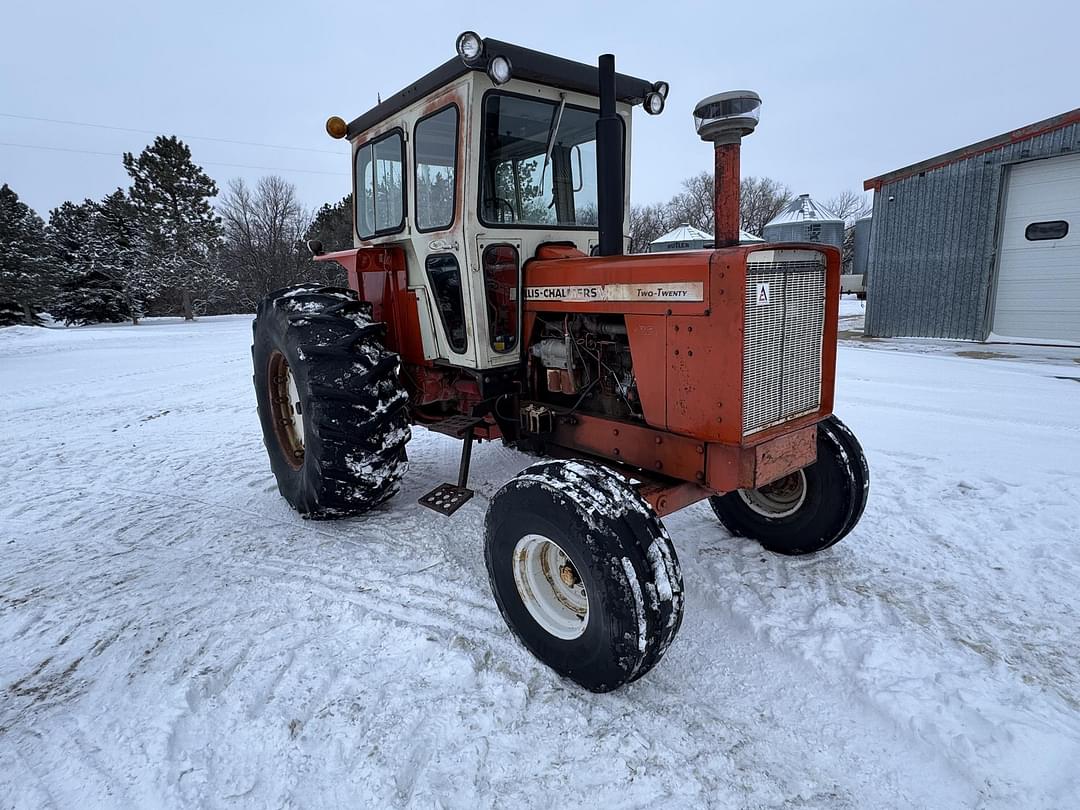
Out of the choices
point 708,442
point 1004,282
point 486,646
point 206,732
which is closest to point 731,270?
point 708,442

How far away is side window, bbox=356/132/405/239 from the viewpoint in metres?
3.77

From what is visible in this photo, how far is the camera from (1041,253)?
10.3 metres

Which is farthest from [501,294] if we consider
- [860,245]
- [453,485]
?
[860,245]

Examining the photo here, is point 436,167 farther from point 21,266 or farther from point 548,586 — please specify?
point 21,266

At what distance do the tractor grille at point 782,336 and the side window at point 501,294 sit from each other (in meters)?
1.44

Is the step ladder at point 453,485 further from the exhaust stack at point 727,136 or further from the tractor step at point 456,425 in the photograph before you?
the exhaust stack at point 727,136

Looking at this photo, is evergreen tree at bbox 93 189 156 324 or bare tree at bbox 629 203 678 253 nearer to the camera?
evergreen tree at bbox 93 189 156 324

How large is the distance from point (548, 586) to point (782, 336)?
58.6 inches

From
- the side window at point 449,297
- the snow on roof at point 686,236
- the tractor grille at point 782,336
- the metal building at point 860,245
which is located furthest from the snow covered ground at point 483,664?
the metal building at point 860,245

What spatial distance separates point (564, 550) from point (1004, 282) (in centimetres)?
1223

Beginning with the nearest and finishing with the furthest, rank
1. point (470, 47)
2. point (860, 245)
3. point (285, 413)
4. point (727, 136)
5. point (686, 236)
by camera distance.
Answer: point (727, 136)
point (470, 47)
point (285, 413)
point (686, 236)
point (860, 245)

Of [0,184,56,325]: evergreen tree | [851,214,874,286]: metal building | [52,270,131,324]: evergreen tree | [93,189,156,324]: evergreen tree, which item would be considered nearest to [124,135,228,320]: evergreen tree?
[93,189,156,324]: evergreen tree

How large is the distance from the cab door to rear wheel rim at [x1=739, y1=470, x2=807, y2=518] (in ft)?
5.94

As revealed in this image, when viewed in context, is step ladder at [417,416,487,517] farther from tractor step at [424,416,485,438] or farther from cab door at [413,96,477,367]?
cab door at [413,96,477,367]
